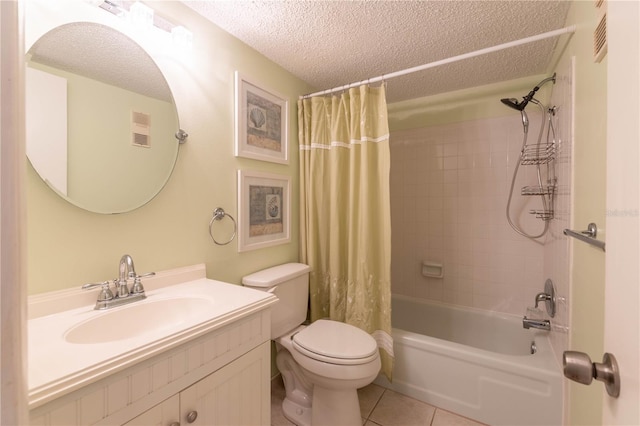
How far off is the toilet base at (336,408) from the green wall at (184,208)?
0.78 meters

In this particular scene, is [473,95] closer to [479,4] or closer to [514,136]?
[514,136]

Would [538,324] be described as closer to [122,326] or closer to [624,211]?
[624,211]

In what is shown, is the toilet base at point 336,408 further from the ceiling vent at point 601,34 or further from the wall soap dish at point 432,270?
the ceiling vent at point 601,34

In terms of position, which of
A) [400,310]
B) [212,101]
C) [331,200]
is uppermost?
[212,101]

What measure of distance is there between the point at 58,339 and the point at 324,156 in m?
1.59

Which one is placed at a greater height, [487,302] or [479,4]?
[479,4]

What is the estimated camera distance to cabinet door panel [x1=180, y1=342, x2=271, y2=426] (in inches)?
31.5

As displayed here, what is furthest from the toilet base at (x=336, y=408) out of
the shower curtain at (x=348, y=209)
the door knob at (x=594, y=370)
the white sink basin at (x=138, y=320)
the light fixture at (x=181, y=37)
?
the light fixture at (x=181, y=37)

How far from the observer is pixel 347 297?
1.79 m

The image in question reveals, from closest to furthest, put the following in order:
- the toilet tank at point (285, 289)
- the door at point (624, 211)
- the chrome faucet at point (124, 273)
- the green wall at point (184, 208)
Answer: the door at point (624, 211) → the green wall at point (184, 208) → the chrome faucet at point (124, 273) → the toilet tank at point (285, 289)

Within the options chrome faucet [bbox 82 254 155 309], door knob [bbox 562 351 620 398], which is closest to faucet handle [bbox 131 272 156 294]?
chrome faucet [bbox 82 254 155 309]

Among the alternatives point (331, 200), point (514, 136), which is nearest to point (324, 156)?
point (331, 200)

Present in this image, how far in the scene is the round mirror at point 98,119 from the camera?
Answer: 2.85 ft

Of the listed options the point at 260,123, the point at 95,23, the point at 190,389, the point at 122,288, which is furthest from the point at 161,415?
the point at 260,123
